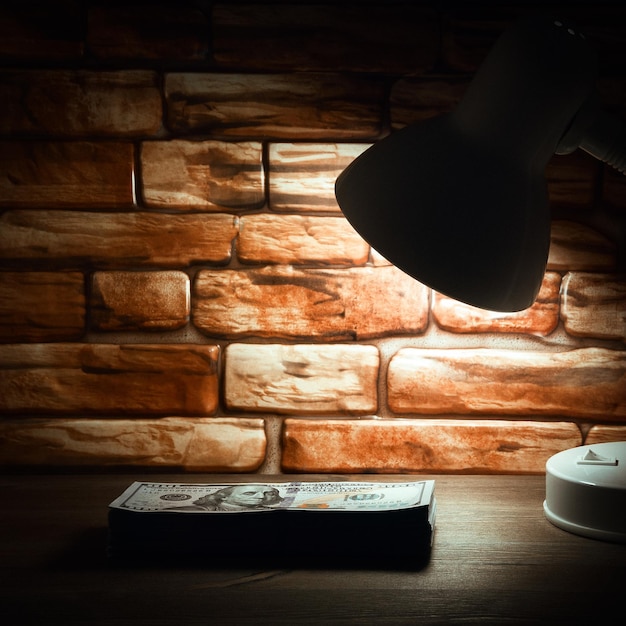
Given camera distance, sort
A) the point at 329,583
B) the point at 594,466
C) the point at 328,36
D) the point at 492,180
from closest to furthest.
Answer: the point at 492,180 → the point at 329,583 → the point at 594,466 → the point at 328,36

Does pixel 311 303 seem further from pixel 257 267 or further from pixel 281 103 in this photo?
pixel 281 103

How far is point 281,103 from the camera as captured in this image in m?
1.10

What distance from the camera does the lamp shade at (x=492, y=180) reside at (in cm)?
59

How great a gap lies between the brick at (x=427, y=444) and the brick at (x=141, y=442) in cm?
8

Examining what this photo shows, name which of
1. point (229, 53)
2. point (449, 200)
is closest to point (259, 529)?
point (449, 200)

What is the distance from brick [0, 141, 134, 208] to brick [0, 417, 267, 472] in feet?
1.29

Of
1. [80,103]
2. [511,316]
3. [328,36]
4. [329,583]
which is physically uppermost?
[328,36]

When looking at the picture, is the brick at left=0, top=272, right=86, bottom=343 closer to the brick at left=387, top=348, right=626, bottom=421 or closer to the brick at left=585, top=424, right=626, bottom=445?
the brick at left=387, top=348, right=626, bottom=421

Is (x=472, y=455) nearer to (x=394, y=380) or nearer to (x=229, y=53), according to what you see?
(x=394, y=380)

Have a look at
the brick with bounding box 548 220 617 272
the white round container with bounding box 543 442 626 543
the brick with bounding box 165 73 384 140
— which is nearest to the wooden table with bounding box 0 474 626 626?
the white round container with bounding box 543 442 626 543

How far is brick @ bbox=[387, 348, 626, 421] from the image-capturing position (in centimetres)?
111

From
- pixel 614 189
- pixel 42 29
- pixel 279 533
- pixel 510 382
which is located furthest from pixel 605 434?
pixel 42 29

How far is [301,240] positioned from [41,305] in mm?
471

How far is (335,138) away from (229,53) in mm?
232
